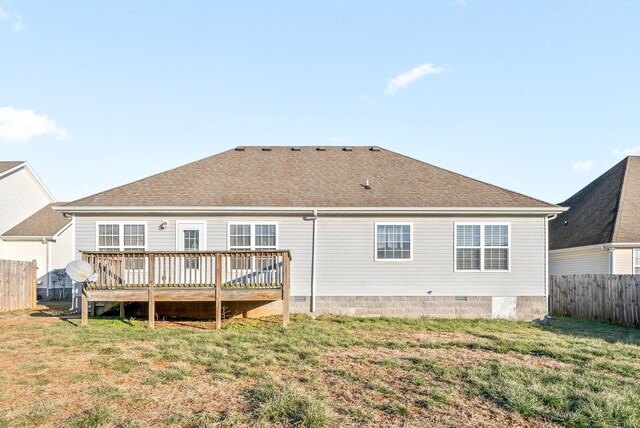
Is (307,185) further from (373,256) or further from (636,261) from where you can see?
(636,261)

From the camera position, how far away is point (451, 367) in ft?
21.5

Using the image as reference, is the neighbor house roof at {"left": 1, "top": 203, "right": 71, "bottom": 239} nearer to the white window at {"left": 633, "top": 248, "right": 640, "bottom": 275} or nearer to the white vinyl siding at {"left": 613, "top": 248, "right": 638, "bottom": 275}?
the white vinyl siding at {"left": 613, "top": 248, "right": 638, "bottom": 275}

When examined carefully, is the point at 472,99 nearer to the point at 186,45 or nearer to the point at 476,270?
the point at 476,270

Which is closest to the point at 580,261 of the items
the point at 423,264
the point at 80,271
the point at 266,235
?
the point at 423,264

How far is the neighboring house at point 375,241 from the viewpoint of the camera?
1198cm

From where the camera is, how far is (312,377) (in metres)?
5.95

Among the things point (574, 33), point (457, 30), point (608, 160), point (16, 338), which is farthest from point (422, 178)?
point (608, 160)

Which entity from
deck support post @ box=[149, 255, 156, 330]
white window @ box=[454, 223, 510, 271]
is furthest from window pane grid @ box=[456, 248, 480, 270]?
deck support post @ box=[149, 255, 156, 330]

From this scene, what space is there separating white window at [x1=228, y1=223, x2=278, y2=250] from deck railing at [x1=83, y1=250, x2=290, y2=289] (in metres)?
0.55

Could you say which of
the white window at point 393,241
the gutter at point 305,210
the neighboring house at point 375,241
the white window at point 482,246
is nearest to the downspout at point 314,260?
the neighboring house at point 375,241

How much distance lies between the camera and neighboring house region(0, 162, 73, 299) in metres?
18.8

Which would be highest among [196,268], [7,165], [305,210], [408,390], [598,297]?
[7,165]

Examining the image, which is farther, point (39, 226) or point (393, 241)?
point (39, 226)

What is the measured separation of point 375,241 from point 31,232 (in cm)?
1625
